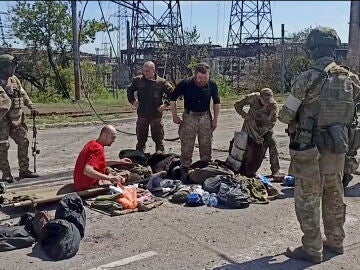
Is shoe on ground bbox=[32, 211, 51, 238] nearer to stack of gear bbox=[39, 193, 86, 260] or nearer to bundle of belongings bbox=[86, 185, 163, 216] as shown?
stack of gear bbox=[39, 193, 86, 260]

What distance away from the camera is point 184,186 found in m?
7.00

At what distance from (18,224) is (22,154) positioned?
2747 mm

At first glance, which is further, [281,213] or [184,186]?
[184,186]

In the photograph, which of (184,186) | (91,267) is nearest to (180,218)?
(184,186)

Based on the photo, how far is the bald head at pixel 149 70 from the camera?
28.1 ft

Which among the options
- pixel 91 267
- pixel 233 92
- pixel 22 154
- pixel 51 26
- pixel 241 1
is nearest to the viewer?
pixel 91 267

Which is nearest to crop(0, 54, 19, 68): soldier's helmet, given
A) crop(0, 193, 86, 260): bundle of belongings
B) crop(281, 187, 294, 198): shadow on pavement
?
crop(0, 193, 86, 260): bundle of belongings

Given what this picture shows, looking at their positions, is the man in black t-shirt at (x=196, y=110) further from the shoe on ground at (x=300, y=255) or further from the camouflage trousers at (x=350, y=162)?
the shoe on ground at (x=300, y=255)

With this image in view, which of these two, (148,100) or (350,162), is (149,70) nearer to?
(148,100)

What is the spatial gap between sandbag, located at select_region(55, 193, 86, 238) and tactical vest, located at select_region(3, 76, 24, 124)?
271 cm

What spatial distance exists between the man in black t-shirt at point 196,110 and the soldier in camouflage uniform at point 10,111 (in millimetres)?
2296

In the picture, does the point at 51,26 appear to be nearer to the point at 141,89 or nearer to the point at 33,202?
the point at 141,89

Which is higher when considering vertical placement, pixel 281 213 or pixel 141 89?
pixel 141 89

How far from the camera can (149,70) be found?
8578mm
